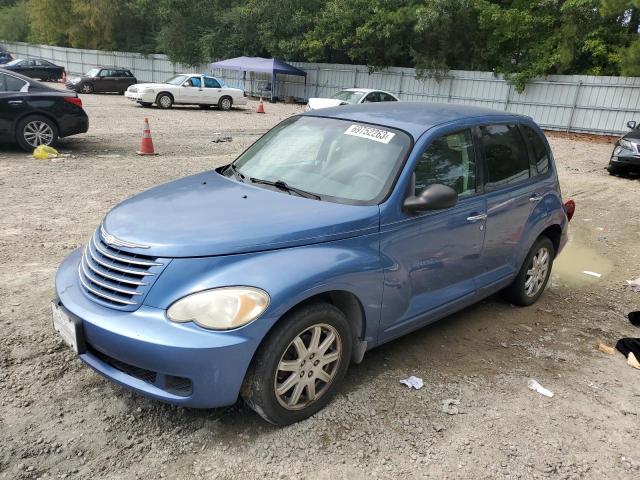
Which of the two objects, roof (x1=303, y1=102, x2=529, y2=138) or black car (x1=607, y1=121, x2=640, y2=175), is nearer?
roof (x1=303, y1=102, x2=529, y2=138)

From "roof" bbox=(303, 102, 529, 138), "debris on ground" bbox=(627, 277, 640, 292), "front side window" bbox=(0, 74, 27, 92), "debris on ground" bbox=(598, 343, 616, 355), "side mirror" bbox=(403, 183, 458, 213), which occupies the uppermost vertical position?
"roof" bbox=(303, 102, 529, 138)

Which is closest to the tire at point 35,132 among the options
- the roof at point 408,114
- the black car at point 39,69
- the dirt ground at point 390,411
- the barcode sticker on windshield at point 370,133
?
the dirt ground at point 390,411

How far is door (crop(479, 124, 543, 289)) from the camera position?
4.02m

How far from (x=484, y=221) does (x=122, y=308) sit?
2.62m

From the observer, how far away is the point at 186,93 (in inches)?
865

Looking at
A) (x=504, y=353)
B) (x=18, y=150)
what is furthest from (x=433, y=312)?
(x=18, y=150)

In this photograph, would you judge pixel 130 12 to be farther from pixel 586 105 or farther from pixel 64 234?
pixel 64 234

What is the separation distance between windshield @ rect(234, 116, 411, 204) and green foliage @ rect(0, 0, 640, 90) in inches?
715

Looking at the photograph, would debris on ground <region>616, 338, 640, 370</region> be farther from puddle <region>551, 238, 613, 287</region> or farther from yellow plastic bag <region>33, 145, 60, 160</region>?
yellow plastic bag <region>33, 145, 60, 160</region>

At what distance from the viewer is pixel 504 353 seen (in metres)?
4.03

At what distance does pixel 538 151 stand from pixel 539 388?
2168 mm

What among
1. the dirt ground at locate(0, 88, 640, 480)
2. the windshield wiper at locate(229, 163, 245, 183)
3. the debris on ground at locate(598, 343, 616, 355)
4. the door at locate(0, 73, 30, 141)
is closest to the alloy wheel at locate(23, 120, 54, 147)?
the door at locate(0, 73, 30, 141)

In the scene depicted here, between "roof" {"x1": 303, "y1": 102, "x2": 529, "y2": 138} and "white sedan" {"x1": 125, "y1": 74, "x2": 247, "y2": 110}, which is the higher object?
"roof" {"x1": 303, "y1": 102, "x2": 529, "y2": 138}

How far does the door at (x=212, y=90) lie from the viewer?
2250cm
